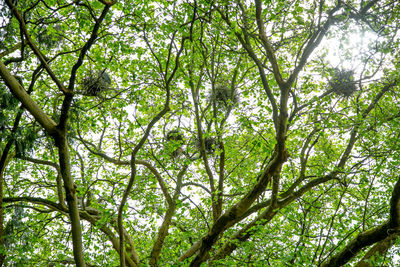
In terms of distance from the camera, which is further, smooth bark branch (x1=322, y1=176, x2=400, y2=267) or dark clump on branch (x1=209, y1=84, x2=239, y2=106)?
dark clump on branch (x1=209, y1=84, x2=239, y2=106)

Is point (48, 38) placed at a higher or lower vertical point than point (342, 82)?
higher

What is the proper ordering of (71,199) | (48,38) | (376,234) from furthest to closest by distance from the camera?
(48,38)
(71,199)
(376,234)

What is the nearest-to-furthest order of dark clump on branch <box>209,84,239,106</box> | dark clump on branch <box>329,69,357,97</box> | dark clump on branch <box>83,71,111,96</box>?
dark clump on branch <box>329,69,357,97</box>, dark clump on branch <box>83,71,111,96</box>, dark clump on branch <box>209,84,239,106</box>

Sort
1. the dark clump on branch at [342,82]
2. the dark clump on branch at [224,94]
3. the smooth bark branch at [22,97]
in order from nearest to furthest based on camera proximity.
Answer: the smooth bark branch at [22,97]
the dark clump on branch at [342,82]
the dark clump on branch at [224,94]

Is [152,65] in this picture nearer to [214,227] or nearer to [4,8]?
[4,8]

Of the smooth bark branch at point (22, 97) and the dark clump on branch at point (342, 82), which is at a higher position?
the dark clump on branch at point (342, 82)

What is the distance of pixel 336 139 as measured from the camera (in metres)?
8.52

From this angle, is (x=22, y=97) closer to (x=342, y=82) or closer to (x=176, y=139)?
(x=176, y=139)

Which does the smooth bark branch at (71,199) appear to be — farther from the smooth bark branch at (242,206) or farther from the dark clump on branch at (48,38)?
the dark clump on branch at (48,38)

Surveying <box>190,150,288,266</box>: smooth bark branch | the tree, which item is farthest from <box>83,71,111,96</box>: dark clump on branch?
<box>190,150,288,266</box>: smooth bark branch

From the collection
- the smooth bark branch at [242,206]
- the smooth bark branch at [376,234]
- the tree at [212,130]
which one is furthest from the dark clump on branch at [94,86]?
the smooth bark branch at [376,234]

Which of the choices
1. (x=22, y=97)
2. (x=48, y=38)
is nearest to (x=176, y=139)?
(x=48, y=38)

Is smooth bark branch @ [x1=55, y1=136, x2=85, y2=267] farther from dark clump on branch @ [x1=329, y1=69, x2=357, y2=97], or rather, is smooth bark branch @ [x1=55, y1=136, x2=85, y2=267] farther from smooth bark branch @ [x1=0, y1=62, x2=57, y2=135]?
dark clump on branch @ [x1=329, y1=69, x2=357, y2=97]

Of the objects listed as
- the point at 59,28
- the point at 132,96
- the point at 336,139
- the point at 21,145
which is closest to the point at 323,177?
the point at 336,139
